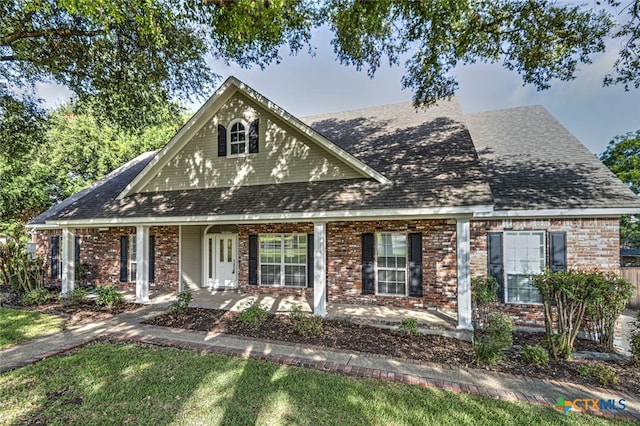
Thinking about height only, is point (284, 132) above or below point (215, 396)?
above

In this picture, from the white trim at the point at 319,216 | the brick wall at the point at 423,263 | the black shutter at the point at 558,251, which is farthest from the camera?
the brick wall at the point at 423,263

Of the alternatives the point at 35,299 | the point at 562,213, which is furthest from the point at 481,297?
the point at 35,299

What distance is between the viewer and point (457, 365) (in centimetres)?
514

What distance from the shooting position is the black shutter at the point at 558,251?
289 inches

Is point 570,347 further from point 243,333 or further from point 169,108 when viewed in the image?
point 169,108

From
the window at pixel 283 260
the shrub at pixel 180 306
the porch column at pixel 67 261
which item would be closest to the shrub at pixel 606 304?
the window at pixel 283 260

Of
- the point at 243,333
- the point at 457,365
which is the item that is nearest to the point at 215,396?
the point at 243,333

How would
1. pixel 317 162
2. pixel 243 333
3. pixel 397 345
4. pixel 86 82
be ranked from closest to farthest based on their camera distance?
1. pixel 397 345
2. pixel 243 333
3. pixel 317 162
4. pixel 86 82

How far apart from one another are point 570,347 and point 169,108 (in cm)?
1303

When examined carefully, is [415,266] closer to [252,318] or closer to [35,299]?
[252,318]

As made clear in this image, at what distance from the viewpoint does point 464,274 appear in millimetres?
6613

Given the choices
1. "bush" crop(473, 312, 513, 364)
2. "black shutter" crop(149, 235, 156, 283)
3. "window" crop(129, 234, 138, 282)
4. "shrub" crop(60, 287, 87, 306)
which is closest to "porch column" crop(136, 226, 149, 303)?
"shrub" crop(60, 287, 87, 306)

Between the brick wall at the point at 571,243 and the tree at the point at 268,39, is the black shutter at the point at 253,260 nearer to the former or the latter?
the tree at the point at 268,39

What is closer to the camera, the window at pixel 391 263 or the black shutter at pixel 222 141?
the window at pixel 391 263
